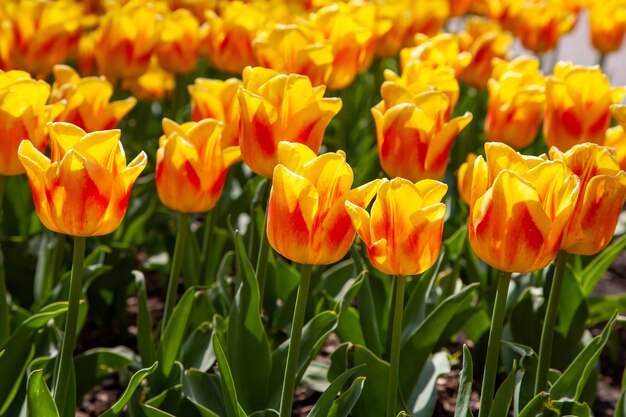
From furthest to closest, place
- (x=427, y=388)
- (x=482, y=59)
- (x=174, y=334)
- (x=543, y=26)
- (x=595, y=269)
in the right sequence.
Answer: (x=543, y=26)
(x=482, y=59)
(x=595, y=269)
(x=427, y=388)
(x=174, y=334)

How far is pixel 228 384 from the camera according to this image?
1841 mm

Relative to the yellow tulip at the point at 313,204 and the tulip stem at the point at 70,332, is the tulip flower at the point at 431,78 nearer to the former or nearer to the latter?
the yellow tulip at the point at 313,204

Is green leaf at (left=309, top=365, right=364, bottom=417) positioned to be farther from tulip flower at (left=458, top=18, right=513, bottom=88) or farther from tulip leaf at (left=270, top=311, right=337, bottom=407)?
tulip flower at (left=458, top=18, right=513, bottom=88)

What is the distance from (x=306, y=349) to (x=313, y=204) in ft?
1.83

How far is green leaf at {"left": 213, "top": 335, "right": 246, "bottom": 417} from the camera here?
1.80m

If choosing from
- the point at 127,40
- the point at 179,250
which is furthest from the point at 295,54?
the point at 127,40

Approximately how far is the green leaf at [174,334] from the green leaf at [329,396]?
443mm

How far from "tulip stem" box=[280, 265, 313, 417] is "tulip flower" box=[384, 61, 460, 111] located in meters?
0.81

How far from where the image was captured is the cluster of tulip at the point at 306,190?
1605 millimetres

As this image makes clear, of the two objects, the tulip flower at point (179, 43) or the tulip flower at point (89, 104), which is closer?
the tulip flower at point (89, 104)

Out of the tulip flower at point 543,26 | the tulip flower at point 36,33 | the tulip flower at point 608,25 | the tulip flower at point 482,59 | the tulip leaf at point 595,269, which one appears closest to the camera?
the tulip leaf at point 595,269

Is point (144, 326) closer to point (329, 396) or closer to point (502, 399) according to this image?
point (329, 396)

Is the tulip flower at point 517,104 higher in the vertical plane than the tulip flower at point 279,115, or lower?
lower

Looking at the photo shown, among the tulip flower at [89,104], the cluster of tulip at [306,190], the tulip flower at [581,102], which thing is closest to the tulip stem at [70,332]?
the cluster of tulip at [306,190]
